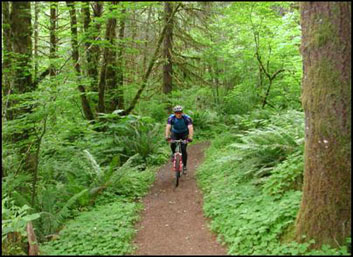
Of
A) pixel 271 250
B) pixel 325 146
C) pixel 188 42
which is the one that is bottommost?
pixel 271 250

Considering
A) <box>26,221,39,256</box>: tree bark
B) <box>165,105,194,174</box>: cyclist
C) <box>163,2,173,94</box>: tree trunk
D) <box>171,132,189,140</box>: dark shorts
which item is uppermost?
<box>163,2,173,94</box>: tree trunk

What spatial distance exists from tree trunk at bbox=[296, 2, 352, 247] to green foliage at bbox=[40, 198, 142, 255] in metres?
2.89

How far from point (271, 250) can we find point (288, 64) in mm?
8747

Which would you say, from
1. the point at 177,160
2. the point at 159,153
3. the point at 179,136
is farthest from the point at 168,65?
the point at 177,160

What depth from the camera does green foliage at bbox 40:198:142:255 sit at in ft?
15.4

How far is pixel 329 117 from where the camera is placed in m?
3.96

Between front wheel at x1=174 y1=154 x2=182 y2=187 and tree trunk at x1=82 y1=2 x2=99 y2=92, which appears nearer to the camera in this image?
front wheel at x1=174 y1=154 x2=182 y2=187

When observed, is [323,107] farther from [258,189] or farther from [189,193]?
→ [189,193]

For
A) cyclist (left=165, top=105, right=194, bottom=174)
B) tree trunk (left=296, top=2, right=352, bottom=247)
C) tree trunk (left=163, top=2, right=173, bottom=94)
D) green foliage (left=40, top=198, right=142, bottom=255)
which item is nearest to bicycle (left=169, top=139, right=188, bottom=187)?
cyclist (left=165, top=105, right=194, bottom=174)

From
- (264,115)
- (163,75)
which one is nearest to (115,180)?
(264,115)

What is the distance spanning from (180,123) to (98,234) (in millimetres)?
4060

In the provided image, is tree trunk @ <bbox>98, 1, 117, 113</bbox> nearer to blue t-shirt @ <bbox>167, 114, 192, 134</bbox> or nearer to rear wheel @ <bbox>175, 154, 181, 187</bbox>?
blue t-shirt @ <bbox>167, 114, 192, 134</bbox>

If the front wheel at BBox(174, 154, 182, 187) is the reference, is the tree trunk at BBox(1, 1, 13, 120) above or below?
above

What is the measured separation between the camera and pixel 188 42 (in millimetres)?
16531
